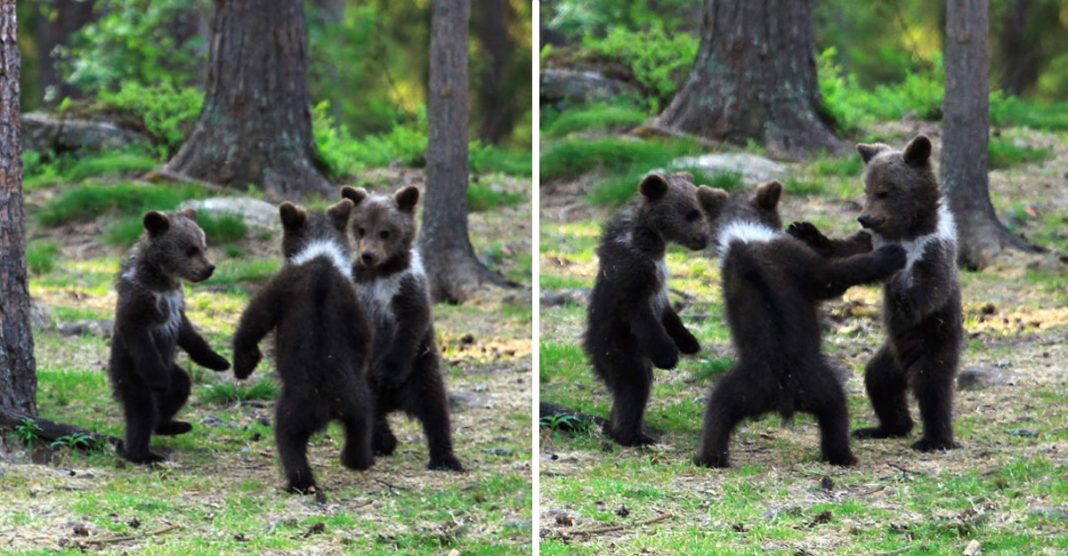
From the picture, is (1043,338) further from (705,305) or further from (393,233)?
(393,233)

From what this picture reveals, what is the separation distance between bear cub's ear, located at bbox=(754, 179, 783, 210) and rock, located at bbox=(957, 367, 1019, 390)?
0.81 metres

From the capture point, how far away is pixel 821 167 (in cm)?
477

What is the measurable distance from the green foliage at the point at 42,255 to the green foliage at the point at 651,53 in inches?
123

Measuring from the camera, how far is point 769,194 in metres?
4.58

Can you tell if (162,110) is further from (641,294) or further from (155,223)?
(641,294)

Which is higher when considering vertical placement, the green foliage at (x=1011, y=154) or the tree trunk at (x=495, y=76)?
the tree trunk at (x=495, y=76)

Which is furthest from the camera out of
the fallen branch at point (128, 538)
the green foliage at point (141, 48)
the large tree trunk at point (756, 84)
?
the green foliage at point (141, 48)

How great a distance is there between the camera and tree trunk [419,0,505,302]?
6.43 metres

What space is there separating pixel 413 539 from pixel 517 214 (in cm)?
283

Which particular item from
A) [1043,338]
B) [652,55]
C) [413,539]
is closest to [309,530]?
[413,539]

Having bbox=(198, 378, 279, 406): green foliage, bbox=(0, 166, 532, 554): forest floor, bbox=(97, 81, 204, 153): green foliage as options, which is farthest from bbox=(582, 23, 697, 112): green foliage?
bbox=(97, 81, 204, 153): green foliage

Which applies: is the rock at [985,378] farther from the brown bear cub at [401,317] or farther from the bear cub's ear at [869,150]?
the brown bear cub at [401,317]

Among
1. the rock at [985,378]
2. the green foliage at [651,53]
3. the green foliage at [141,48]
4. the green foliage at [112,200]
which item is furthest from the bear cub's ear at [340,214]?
the green foliage at [141,48]

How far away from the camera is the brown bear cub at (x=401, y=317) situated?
15.9 ft
